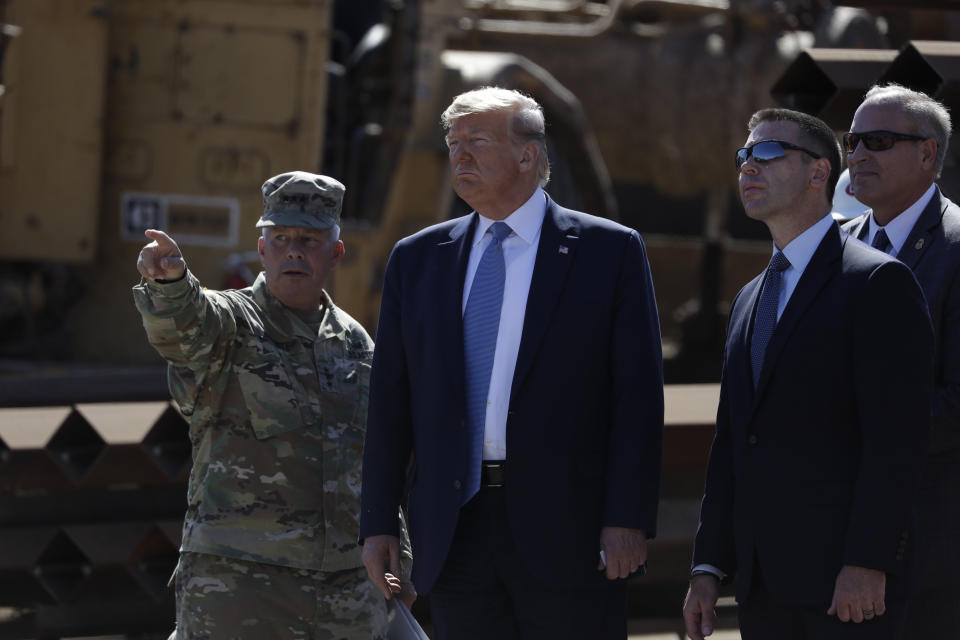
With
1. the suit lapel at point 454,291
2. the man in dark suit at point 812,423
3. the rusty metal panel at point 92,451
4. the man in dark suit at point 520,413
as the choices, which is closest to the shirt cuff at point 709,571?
the man in dark suit at point 812,423

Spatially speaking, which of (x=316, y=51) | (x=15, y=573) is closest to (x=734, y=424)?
(x=15, y=573)

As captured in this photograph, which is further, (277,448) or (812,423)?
(277,448)

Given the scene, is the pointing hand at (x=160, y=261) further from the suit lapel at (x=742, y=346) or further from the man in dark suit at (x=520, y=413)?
the suit lapel at (x=742, y=346)

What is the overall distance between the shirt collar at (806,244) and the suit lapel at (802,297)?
22 mm

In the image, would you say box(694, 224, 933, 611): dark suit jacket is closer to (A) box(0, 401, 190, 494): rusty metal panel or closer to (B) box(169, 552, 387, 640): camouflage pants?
(B) box(169, 552, 387, 640): camouflage pants

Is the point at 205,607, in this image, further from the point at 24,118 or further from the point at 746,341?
the point at 24,118

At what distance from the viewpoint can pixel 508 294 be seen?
3.00 meters

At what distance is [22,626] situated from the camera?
5.47 metres

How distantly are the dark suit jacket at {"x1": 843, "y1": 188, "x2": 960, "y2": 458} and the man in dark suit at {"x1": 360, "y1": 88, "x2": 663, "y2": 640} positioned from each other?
60 centimetres

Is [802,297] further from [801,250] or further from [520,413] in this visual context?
[520,413]

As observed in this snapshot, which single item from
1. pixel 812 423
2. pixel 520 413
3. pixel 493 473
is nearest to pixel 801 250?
pixel 812 423

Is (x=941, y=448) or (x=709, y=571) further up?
(x=941, y=448)

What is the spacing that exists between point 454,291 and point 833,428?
0.86 metres

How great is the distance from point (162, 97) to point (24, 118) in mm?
717
